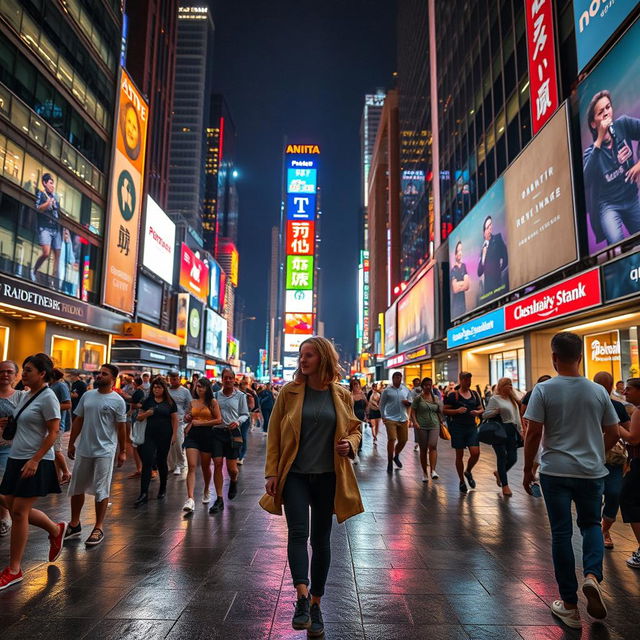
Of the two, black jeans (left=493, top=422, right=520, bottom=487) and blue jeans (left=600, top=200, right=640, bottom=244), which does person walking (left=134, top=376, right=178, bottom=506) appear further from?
blue jeans (left=600, top=200, right=640, bottom=244)

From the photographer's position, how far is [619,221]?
513 inches

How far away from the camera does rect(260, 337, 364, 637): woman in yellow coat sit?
10.5ft

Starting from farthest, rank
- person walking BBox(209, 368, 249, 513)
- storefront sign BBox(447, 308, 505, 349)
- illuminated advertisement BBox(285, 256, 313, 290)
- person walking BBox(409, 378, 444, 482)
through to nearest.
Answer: illuminated advertisement BBox(285, 256, 313, 290) → storefront sign BBox(447, 308, 505, 349) → person walking BBox(409, 378, 444, 482) → person walking BBox(209, 368, 249, 513)

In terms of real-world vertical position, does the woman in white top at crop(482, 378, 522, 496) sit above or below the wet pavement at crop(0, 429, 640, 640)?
above

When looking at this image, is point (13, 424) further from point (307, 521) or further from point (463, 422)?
point (463, 422)

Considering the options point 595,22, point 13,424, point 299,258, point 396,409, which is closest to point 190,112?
point 299,258

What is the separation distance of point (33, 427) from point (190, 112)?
138741 mm

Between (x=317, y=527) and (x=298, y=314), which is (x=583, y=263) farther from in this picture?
(x=298, y=314)

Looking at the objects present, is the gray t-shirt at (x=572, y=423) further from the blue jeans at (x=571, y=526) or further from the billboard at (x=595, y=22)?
the billboard at (x=595, y=22)

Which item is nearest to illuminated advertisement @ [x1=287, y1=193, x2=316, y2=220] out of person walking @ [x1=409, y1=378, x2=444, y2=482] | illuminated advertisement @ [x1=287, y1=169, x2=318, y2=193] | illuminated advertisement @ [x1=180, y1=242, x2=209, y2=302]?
illuminated advertisement @ [x1=287, y1=169, x2=318, y2=193]

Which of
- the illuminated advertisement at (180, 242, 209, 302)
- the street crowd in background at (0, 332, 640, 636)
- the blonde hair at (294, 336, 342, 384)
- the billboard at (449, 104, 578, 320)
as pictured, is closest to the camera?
the street crowd in background at (0, 332, 640, 636)

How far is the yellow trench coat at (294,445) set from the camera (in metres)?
3.26

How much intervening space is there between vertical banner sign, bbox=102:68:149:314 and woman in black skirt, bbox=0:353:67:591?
28347 millimetres

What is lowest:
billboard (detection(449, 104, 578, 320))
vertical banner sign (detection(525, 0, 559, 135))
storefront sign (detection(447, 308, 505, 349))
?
storefront sign (detection(447, 308, 505, 349))
